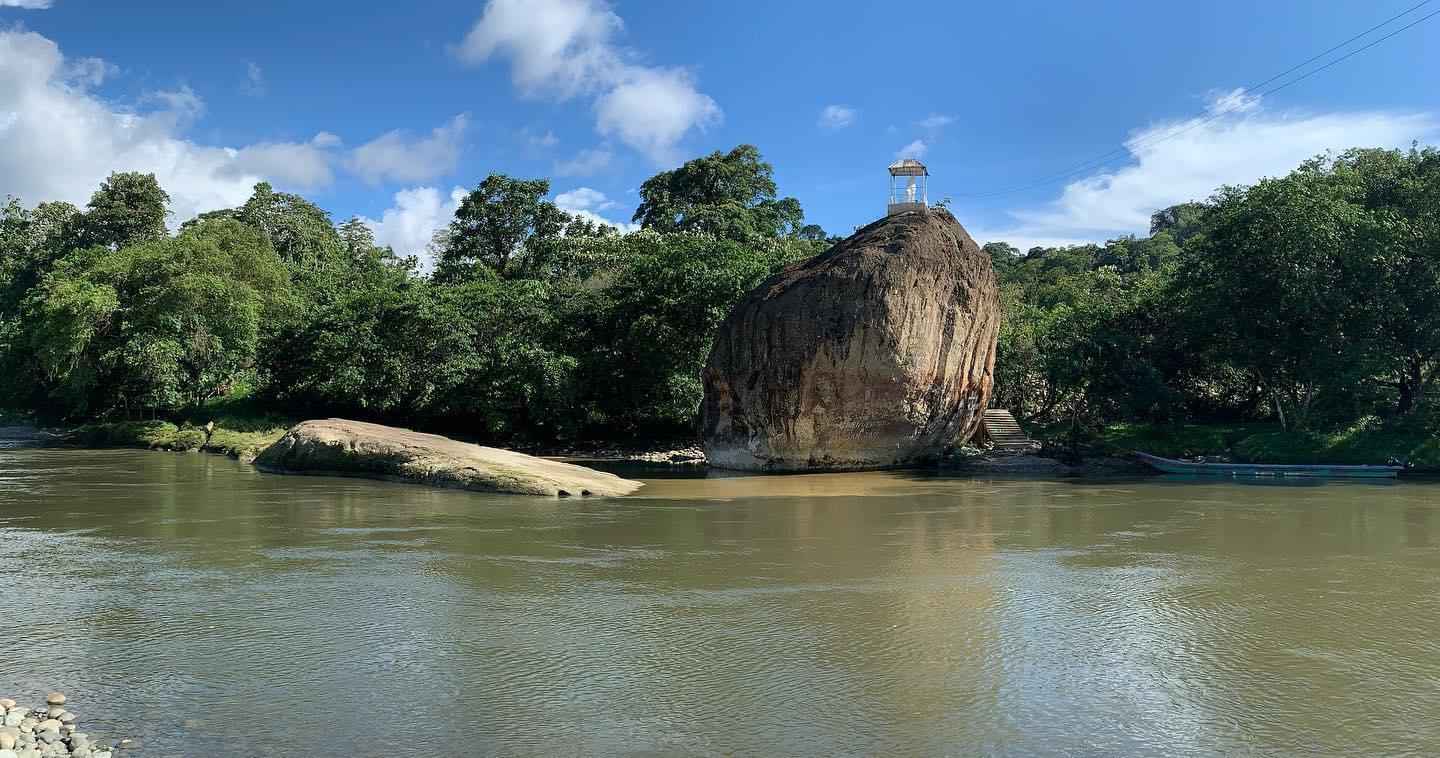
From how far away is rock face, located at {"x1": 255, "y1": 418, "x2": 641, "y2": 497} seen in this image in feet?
64.5

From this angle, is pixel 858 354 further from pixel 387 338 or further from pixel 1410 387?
pixel 387 338

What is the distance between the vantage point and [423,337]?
33875 mm

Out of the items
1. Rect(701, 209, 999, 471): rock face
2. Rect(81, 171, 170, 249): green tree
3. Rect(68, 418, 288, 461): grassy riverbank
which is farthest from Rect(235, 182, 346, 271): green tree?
Rect(701, 209, 999, 471): rock face

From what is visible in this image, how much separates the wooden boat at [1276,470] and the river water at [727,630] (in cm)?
754

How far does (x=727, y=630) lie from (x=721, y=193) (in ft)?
151

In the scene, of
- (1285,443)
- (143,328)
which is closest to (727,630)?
(1285,443)

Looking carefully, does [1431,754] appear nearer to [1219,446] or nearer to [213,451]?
[1219,446]

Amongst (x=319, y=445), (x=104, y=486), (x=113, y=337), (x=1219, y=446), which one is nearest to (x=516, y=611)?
(x=319, y=445)

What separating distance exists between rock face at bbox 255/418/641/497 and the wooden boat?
48.2 ft

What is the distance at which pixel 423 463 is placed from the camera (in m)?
21.0

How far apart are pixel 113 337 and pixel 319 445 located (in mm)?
17600

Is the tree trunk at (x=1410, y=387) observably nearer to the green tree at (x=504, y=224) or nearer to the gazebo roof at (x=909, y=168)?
the gazebo roof at (x=909, y=168)

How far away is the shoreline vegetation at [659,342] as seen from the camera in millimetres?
25203

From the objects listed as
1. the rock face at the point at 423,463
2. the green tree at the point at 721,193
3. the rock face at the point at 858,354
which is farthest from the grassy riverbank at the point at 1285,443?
the green tree at the point at 721,193
